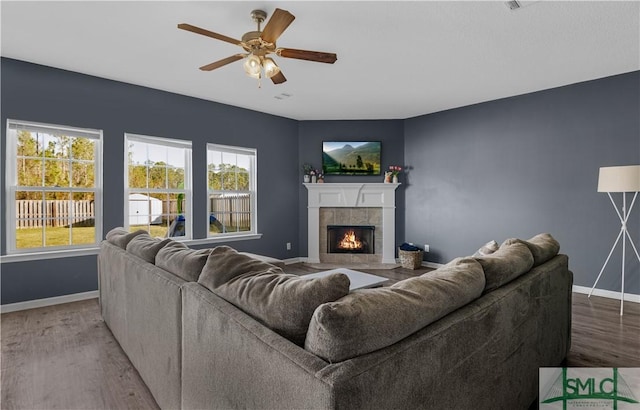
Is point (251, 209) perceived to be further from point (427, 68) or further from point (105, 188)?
point (427, 68)

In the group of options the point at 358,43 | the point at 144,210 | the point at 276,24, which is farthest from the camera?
the point at 144,210

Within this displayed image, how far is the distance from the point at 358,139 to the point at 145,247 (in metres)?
4.42

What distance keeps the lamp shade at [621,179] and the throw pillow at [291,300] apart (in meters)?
3.82

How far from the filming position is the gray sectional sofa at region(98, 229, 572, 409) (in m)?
0.92

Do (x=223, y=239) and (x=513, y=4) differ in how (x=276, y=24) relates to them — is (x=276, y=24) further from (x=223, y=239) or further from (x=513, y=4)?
(x=223, y=239)

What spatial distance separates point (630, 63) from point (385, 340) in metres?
4.45

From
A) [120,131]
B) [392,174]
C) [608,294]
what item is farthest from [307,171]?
[608,294]

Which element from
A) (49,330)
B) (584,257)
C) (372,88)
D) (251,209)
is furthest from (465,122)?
(49,330)

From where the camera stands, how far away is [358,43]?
310 centimetres

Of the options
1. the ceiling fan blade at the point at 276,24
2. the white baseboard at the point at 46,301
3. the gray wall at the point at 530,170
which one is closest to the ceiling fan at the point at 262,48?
the ceiling fan blade at the point at 276,24

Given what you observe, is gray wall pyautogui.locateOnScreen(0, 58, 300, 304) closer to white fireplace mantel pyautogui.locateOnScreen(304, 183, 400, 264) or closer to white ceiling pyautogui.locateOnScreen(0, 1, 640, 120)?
white ceiling pyautogui.locateOnScreen(0, 1, 640, 120)

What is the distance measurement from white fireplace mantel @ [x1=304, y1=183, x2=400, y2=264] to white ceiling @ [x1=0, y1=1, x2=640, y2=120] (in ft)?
5.70

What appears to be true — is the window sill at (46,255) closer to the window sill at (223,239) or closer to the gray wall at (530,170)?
the window sill at (223,239)

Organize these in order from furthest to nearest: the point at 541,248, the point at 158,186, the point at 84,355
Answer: the point at 158,186, the point at 84,355, the point at 541,248
